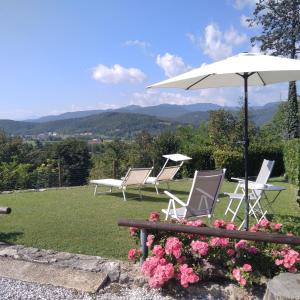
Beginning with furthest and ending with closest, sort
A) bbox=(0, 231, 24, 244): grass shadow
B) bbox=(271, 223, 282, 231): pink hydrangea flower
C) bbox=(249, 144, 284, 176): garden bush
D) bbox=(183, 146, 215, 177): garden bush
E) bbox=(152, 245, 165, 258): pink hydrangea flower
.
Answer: bbox=(249, 144, 284, 176): garden bush → bbox=(183, 146, 215, 177): garden bush → bbox=(0, 231, 24, 244): grass shadow → bbox=(271, 223, 282, 231): pink hydrangea flower → bbox=(152, 245, 165, 258): pink hydrangea flower

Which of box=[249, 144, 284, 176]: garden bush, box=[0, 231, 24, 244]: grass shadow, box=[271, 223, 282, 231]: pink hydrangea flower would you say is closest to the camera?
box=[271, 223, 282, 231]: pink hydrangea flower

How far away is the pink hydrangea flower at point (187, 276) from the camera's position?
11.9 ft

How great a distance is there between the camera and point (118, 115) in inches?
3029

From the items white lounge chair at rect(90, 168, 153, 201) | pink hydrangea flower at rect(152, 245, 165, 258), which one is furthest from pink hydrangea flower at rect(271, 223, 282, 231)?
white lounge chair at rect(90, 168, 153, 201)

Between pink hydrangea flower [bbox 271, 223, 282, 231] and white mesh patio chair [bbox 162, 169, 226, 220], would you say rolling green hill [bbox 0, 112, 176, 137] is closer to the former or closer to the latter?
white mesh patio chair [bbox 162, 169, 226, 220]

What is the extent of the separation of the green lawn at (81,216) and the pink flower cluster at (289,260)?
1.26 meters

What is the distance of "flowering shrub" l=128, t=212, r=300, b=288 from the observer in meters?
3.64

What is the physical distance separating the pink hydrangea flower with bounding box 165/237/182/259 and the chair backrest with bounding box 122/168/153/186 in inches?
196

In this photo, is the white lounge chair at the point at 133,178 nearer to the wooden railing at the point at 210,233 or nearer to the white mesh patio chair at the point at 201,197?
the white mesh patio chair at the point at 201,197

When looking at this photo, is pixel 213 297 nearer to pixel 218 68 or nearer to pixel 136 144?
pixel 218 68

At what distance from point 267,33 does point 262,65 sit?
20771mm

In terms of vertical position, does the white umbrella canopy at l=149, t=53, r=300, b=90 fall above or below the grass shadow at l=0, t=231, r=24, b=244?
above

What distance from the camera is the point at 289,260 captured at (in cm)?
361

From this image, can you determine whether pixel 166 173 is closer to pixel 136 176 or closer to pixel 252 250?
pixel 136 176
